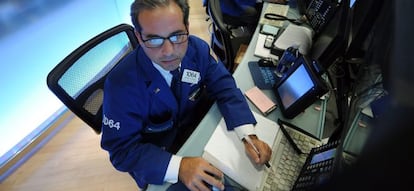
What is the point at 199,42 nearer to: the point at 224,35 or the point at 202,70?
the point at 202,70

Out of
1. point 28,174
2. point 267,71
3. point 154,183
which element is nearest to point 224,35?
point 267,71

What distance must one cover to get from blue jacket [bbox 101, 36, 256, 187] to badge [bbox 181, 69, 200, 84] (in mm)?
14

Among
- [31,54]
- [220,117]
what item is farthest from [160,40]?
[31,54]

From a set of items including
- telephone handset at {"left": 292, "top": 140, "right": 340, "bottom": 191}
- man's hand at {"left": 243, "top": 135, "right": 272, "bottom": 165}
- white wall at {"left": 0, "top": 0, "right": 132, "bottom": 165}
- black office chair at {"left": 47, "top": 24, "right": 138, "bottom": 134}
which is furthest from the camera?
white wall at {"left": 0, "top": 0, "right": 132, "bottom": 165}

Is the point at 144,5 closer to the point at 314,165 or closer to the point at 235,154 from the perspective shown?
the point at 235,154

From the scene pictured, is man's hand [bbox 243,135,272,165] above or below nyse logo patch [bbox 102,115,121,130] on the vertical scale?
Result: below

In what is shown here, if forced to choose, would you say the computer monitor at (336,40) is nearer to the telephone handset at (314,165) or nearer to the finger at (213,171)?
the telephone handset at (314,165)

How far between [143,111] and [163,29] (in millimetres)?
290

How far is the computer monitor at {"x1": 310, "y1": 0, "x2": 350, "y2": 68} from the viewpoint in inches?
36.4

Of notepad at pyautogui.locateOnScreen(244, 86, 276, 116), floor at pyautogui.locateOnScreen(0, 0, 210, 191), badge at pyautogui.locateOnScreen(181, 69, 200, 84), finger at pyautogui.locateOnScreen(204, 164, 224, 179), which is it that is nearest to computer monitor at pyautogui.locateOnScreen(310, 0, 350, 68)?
notepad at pyautogui.locateOnScreen(244, 86, 276, 116)

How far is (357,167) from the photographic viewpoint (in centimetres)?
23

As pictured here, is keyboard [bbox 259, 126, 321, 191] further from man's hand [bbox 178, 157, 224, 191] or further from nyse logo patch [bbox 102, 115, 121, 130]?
nyse logo patch [bbox 102, 115, 121, 130]

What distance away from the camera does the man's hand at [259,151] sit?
804mm

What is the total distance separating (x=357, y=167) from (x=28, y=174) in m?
1.94
